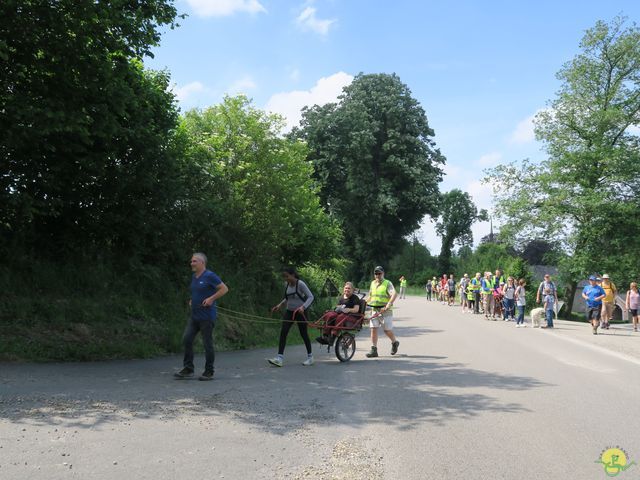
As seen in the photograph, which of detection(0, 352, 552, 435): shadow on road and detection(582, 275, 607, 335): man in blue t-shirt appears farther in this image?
detection(582, 275, 607, 335): man in blue t-shirt

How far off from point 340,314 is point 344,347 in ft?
2.01

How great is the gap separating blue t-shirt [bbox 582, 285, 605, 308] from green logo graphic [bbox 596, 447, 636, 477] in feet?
48.1

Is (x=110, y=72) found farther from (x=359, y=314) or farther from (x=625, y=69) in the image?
(x=625, y=69)

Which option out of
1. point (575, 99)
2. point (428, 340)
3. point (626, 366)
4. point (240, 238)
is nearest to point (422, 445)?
point (626, 366)

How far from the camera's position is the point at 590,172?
108 feet

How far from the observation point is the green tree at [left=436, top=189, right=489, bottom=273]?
90.8m

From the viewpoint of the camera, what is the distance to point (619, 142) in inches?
1358

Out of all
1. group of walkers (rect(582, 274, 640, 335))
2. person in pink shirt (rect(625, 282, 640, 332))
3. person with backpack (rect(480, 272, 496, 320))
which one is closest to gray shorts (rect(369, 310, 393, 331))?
group of walkers (rect(582, 274, 640, 335))

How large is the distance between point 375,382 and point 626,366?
5167mm

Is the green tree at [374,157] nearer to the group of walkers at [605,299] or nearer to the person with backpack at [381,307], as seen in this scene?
the group of walkers at [605,299]

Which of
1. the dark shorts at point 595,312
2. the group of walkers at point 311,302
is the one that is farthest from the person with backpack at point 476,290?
the dark shorts at point 595,312

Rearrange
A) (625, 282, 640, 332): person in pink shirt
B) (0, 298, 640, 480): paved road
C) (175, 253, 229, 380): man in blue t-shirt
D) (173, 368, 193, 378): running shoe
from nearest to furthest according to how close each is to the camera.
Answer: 1. (0, 298, 640, 480): paved road
2. (173, 368, 193, 378): running shoe
3. (175, 253, 229, 380): man in blue t-shirt
4. (625, 282, 640, 332): person in pink shirt

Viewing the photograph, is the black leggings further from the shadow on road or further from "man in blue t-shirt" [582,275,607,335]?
"man in blue t-shirt" [582,275,607,335]

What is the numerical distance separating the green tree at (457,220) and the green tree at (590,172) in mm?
52189
